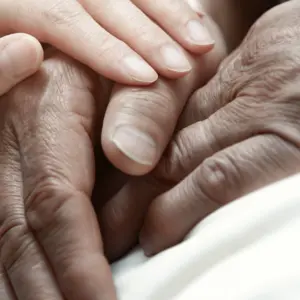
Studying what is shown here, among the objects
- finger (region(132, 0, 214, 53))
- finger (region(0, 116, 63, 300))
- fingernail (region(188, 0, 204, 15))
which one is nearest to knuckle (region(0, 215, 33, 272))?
finger (region(0, 116, 63, 300))

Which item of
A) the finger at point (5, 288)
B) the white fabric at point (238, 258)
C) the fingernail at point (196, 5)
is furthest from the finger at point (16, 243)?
the fingernail at point (196, 5)

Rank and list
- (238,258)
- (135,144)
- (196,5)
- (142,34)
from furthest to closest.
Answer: (196,5) → (142,34) → (135,144) → (238,258)

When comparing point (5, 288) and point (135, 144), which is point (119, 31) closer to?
point (135, 144)

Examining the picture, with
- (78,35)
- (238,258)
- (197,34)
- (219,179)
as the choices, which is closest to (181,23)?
(197,34)

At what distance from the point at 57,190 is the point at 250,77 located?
0.91 feet

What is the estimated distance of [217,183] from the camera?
591 mm

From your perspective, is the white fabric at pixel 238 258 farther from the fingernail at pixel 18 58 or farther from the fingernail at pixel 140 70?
the fingernail at pixel 18 58

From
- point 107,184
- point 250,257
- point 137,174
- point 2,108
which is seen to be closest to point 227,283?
point 250,257

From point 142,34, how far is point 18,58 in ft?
0.56

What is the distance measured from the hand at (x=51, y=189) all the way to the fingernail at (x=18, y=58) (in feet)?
0.08

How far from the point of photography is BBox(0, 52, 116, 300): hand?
614 mm

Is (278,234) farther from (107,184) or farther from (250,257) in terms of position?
(107,184)

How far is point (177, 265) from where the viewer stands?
0.55 metres

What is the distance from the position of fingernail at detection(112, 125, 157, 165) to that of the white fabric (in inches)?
4.1
